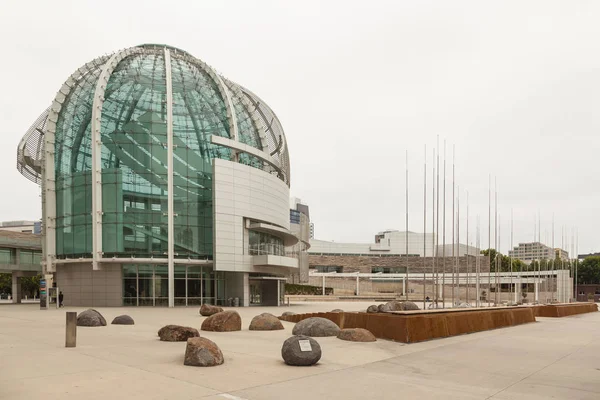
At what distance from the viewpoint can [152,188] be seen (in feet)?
151

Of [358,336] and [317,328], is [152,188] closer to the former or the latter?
[317,328]

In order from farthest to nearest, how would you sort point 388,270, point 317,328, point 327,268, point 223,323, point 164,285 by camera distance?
point 388,270 → point 327,268 → point 164,285 → point 223,323 → point 317,328

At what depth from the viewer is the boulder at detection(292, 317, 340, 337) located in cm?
1878

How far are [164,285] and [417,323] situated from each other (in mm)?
31737

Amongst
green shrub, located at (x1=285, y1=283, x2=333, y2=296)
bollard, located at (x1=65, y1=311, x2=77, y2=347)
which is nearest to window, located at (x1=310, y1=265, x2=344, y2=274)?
green shrub, located at (x1=285, y1=283, x2=333, y2=296)

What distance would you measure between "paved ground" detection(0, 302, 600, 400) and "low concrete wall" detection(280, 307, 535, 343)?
57 cm

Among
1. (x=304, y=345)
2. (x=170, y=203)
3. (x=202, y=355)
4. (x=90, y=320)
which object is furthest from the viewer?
(x=170, y=203)

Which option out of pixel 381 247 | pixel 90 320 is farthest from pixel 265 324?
pixel 381 247

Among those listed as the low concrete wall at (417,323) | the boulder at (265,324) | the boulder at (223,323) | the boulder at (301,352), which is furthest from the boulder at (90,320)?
the boulder at (301,352)

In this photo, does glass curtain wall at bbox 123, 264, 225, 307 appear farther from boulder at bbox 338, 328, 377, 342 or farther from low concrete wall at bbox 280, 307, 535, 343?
boulder at bbox 338, 328, 377, 342

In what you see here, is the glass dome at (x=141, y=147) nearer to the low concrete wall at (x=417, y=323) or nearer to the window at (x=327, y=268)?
the low concrete wall at (x=417, y=323)

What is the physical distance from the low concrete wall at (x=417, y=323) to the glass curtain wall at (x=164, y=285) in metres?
26.2

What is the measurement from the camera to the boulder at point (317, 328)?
1878 centimetres

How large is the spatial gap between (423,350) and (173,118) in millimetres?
36374
